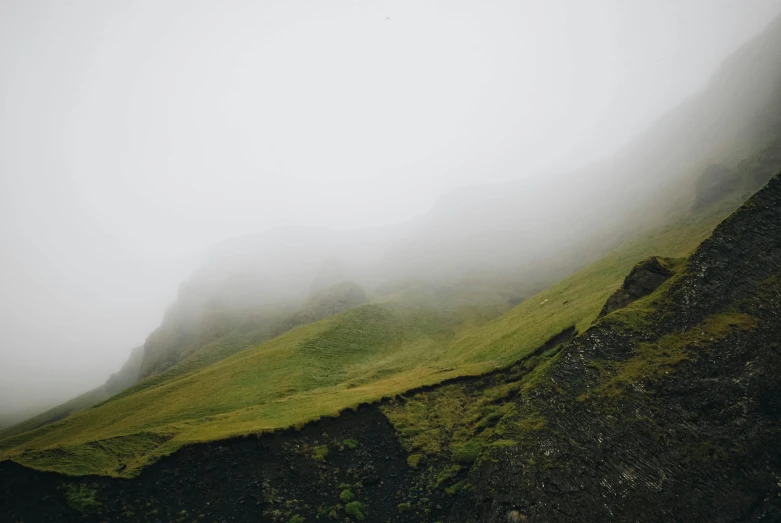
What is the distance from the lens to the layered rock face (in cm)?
1627

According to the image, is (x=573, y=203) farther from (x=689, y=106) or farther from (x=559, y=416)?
(x=559, y=416)

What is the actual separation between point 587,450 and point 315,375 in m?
39.0

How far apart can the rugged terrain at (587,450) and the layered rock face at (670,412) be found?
70 millimetres

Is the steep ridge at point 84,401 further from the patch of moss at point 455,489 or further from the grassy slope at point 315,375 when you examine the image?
the patch of moss at point 455,489

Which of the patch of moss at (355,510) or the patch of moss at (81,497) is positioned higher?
the patch of moss at (81,497)

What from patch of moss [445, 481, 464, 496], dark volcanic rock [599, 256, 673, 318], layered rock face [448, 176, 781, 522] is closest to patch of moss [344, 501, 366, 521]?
patch of moss [445, 481, 464, 496]

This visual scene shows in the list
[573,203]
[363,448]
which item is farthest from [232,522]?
[573,203]

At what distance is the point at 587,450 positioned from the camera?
60.8 feet

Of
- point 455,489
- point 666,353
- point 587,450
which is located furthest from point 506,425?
point 666,353

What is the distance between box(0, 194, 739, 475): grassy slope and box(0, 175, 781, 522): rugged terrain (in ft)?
10.6

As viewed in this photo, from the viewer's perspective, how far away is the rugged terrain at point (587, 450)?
16.7m

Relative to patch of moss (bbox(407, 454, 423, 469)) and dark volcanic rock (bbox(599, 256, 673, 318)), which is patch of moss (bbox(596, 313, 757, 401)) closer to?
dark volcanic rock (bbox(599, 256, 673, 318))

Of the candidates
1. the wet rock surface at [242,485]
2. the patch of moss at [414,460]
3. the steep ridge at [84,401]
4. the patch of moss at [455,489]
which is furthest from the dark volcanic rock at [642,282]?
the steep ridge at [84,401]

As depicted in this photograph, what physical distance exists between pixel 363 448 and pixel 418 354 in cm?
3171
